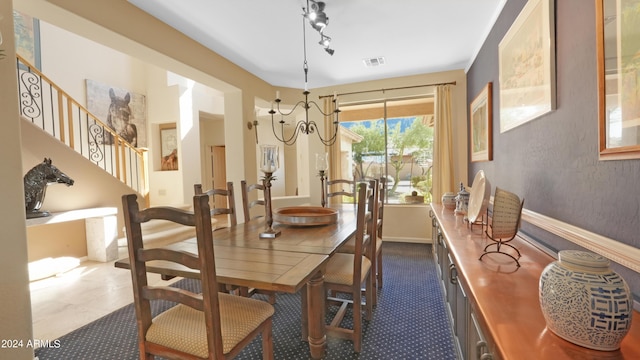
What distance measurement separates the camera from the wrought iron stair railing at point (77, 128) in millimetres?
4414

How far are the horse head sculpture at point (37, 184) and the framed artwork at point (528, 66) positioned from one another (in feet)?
15.6

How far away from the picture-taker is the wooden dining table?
3.94ft

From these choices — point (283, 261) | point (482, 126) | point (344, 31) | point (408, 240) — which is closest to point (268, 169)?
point (283, 261)

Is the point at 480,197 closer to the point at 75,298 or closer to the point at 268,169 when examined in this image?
the point at 268,169

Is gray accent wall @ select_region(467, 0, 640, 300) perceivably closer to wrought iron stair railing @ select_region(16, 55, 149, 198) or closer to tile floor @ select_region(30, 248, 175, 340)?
tile floor @ select_region(30, 248, 175, 340)

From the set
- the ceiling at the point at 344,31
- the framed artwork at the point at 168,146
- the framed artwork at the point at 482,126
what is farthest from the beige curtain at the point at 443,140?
the framed artwork at the point at 168,146

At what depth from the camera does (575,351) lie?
29.5 inches

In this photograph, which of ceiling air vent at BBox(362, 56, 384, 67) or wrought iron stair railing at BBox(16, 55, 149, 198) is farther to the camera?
wrought iron stair railing at BBox(16, 55, 149, 198)

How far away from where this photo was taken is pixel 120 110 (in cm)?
623

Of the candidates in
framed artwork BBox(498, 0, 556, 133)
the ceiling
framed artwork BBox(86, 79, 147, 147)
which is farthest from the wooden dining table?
framed artwork BBox(86, 79, 147, 147)

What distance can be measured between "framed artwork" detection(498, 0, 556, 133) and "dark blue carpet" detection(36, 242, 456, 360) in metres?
1.68

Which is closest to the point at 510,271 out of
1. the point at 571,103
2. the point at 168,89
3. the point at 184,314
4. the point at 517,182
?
the point at 571,103

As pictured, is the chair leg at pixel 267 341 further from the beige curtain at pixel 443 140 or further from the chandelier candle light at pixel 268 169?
the beige curtain at pixel 443 140

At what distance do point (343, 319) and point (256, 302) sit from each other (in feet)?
3.64
